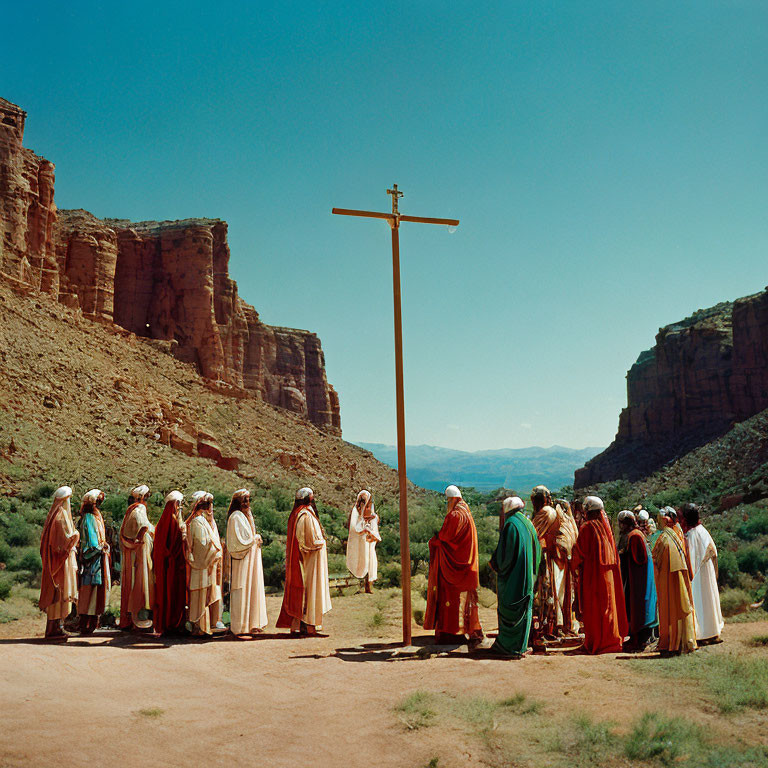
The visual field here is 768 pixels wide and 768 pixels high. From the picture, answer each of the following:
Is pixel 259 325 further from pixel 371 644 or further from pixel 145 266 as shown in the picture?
pixel 371 644

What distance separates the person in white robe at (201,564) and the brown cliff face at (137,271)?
34.7 meters

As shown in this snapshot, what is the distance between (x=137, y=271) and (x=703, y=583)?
56.5 metres

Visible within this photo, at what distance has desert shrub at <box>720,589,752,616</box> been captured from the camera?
1243 cm

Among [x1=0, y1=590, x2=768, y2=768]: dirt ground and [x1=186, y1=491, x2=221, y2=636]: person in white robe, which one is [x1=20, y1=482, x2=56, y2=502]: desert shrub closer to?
[x1=0, y1=590, x2=768, y2=768]: dirt ground

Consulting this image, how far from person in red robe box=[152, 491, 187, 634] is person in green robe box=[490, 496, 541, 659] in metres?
4.84

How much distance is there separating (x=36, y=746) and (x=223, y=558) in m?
5.28

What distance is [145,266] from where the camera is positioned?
5962 cm

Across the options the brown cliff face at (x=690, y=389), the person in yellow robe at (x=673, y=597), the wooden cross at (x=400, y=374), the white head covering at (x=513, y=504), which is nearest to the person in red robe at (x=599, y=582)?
the person in yellow robe at (x=673, y=597)

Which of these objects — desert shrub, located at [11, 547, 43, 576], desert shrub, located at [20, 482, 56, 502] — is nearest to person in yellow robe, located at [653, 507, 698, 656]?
desert shrub, located at [11, 547, 43, 576]

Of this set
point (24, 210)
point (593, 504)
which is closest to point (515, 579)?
point (593, 504)

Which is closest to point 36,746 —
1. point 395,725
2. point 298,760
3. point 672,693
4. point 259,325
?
point 298,760

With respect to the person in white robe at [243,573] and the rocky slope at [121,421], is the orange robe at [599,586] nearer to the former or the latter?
the person in white robe at [243,573]

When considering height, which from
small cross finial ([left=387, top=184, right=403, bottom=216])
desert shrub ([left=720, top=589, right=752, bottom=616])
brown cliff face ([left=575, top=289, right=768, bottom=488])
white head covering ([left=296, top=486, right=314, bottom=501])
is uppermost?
brown cliff face ([left=575, top=289, right=768, bottom=488])

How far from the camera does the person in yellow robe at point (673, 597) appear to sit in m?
9.13
